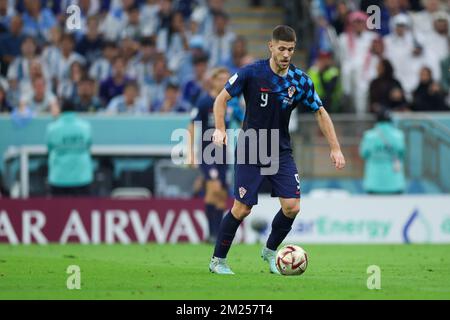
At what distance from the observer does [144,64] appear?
911 inches

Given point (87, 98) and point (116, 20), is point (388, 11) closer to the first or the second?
point (116, 20)

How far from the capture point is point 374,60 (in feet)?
74.2

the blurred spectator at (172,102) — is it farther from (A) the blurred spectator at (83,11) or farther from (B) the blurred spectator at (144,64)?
(A) the blurred spectator at (83,11)

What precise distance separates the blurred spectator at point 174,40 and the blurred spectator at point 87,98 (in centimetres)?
196

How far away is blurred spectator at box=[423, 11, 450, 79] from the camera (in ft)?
75.4

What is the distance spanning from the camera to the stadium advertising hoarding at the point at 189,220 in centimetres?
2002

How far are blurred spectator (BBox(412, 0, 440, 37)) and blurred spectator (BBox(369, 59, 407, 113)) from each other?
197 cm

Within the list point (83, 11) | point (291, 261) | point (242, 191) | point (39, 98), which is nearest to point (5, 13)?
point (83, 11)

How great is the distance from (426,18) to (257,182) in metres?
12.5

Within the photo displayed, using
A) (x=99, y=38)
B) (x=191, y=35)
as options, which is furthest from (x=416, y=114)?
(x=99, y=38)

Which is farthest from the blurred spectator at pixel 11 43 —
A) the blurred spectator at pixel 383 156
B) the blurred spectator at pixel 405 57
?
the blurred spectator at pixel 383 156

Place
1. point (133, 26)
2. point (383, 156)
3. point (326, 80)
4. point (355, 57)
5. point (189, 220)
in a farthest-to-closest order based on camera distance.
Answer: point (133, 26), point (355, 57), point (326, 80), point (383, 156), point (189, 220)

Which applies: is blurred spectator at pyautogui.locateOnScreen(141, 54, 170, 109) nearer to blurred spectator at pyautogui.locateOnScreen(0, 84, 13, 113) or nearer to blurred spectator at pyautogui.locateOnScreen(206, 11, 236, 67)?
blurred spectator at pyautogui.locateOnScreen(206, 11, 236, 67)
